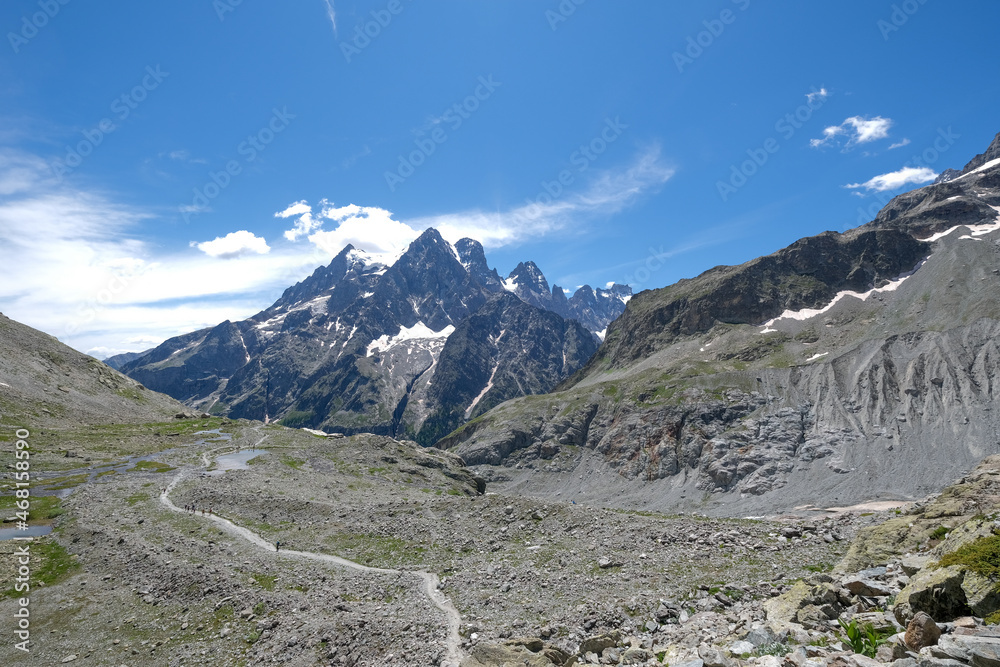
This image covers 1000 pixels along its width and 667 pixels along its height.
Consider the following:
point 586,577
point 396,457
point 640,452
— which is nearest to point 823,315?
point 640,452

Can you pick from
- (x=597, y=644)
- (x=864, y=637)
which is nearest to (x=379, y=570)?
(x=597, y=644)

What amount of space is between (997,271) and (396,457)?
196 meters

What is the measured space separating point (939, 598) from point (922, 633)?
11.1 feet

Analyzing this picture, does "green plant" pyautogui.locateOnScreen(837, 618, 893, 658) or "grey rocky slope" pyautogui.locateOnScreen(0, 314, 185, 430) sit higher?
"grey rocky slope" pyautogui.locateOnScreen(0, 314, 185, 430)

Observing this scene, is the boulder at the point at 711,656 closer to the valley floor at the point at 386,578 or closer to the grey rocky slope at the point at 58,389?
the valley floor at the point at 386,578

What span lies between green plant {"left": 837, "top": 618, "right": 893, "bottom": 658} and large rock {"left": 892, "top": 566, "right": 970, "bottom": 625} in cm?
80

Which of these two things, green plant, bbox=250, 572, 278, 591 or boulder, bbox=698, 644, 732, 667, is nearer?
boulder, bbox=698, 644, 732, 667

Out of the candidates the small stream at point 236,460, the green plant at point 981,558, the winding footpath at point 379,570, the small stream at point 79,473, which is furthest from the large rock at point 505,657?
the small stream at point 236,460

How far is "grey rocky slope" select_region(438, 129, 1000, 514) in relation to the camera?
110 metres

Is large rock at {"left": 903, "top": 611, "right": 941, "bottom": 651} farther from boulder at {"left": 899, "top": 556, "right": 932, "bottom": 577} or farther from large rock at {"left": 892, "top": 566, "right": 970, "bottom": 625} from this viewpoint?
boulder at {"left": 899, "top": 556, "right": 932, "bottom": 577}

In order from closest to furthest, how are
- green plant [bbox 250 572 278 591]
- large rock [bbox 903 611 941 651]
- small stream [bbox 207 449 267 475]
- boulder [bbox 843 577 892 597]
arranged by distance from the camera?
large rock [bbox 903 611 941 651] → boulder [bbox 843 577 892 597] → green plant [bbox 250 572 278 591] → small stream [bbox 207 449 267 475]

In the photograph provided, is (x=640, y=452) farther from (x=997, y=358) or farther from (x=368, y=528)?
(x=368, y=528)

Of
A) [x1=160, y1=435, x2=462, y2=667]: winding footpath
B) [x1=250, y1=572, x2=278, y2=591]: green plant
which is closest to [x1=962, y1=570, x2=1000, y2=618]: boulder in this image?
[x1=160, y1=435, x2=462, y2=667]: winding footpath

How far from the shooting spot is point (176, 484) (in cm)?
6531
